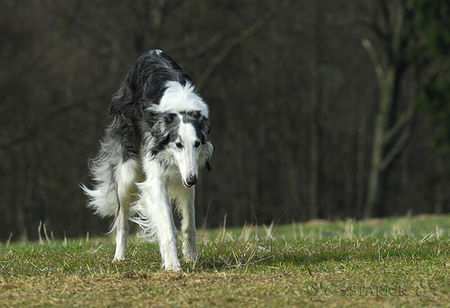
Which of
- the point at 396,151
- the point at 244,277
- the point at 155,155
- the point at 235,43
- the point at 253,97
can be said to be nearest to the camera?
the point at 244,277

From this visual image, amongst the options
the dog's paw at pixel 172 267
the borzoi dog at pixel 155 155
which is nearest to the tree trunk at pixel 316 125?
the borzoi dog at pixel 155 155

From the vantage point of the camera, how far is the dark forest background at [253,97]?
2292 centimetres

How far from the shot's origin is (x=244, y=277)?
6.30 m

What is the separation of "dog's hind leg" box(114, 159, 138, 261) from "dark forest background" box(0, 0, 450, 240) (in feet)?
41.5

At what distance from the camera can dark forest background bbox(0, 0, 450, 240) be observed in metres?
22.9

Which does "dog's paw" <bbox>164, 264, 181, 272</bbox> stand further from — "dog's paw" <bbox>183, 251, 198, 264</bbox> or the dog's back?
the dog's back

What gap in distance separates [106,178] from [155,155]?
5.11 feet

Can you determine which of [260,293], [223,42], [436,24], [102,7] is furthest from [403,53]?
[260,293]

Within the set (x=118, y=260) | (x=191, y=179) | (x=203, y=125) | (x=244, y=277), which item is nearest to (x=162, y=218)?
(x=191, y=179)

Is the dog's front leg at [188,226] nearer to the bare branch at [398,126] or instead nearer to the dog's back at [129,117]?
the dog's back at [129,117]

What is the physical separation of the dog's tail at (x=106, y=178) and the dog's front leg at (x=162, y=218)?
3.03ft

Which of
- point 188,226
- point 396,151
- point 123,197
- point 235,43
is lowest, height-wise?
point 188,226

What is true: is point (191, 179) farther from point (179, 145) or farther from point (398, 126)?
point (398, 126)

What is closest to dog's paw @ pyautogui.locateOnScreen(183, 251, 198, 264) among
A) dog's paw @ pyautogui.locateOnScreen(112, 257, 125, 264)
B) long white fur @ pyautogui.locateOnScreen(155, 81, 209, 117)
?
dog's paw @ pyautogui.locateOnScreen(112, 257, 125, 264)
